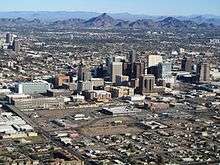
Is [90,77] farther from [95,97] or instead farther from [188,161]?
[188,161]

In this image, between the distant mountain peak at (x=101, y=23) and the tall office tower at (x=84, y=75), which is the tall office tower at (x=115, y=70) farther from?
the distant mountain peak at (x=101, y=23)

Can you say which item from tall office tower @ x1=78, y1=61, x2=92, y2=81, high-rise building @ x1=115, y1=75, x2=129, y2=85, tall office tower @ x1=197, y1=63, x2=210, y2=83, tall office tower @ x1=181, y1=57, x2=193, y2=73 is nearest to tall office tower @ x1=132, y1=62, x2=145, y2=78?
→ high-rise building @ x1=115, y1=75, x2=129, y2=85

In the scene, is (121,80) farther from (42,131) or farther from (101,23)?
(101,23)

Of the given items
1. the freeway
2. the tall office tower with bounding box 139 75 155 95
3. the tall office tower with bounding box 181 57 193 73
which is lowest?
the freeway

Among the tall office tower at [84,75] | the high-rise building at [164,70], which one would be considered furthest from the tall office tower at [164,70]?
the tall office tower at [84,75]

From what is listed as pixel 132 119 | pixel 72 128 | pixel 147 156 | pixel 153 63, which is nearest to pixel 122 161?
pixel 147 156

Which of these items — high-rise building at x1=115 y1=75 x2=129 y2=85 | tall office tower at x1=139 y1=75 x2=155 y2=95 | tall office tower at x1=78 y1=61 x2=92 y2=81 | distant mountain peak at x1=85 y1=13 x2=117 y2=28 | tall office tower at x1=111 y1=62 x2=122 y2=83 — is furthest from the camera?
distant mountain peak at x1=85 y1=13 x2=117 y2=28

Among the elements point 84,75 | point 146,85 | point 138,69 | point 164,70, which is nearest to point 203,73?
point 164,70

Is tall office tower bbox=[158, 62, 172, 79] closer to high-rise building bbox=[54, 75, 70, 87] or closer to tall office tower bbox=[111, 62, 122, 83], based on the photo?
tall office tower bbox=[111, 62, 122, 83]
